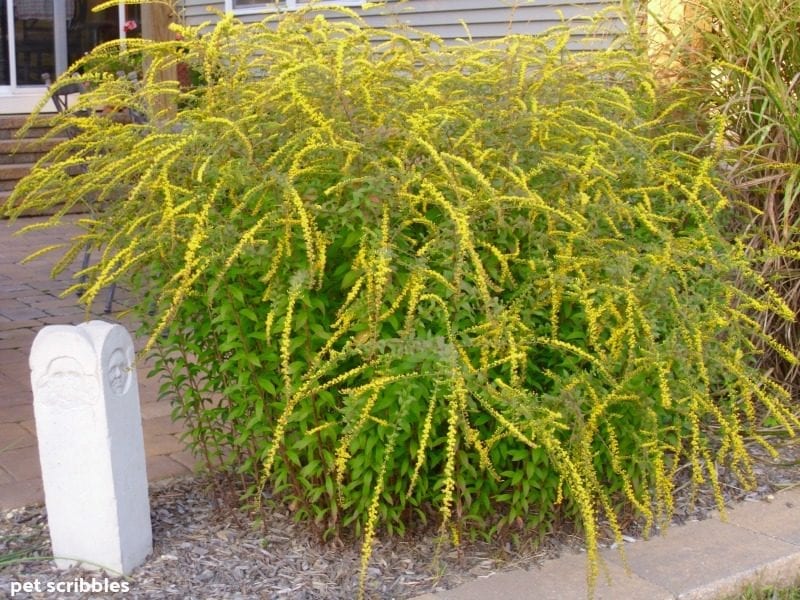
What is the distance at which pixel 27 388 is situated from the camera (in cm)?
531

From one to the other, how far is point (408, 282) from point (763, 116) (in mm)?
2349

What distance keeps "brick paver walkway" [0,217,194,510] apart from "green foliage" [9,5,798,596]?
0.63 meters

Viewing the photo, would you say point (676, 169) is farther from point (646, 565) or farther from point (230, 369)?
point (230, 369)

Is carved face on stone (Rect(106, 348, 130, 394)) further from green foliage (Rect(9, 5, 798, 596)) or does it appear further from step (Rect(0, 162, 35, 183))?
step (Rect(0, 162, 35, 183))

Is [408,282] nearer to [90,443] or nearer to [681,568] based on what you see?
[90,443]

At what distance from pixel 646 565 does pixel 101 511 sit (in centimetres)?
170

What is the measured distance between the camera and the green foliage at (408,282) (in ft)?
10.1

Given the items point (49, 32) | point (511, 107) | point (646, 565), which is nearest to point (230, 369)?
point (511, 107)

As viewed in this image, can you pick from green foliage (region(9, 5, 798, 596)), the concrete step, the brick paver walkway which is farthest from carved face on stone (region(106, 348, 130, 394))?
the concrete step

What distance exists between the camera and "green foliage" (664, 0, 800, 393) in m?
4.61

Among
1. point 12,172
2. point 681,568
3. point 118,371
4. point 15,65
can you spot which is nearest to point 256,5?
point 12,172

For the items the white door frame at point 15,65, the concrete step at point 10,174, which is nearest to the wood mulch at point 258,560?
the concrete step at point 10,174

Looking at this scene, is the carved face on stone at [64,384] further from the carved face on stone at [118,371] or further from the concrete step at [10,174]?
the concrete step at [10,174]

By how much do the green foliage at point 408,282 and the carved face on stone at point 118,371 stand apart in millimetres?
155
